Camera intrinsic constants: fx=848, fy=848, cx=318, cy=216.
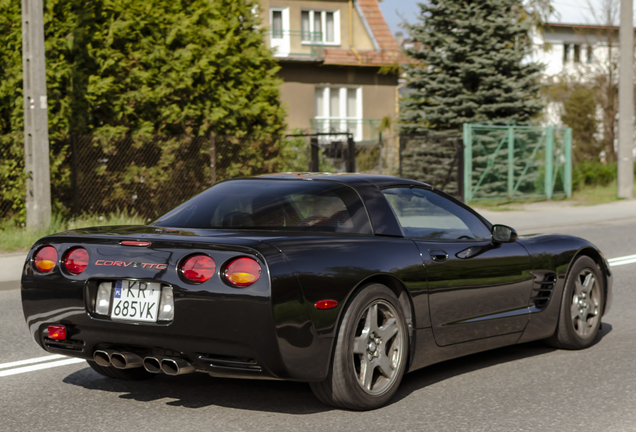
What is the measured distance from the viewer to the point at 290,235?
14.8 ft

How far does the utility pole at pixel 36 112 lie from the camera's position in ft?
42.2

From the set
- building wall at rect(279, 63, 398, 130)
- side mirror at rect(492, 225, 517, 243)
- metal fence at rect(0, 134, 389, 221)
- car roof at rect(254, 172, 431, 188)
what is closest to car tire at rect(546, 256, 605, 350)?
side mirror at rect(492, 225, 517, 243)

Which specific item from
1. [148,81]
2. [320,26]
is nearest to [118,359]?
[148,81]

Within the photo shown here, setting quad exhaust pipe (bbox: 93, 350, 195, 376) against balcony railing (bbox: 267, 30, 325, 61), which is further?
balcony railing (bbox: 267, 30, 325, 61)

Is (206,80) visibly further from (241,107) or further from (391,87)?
(391,87)

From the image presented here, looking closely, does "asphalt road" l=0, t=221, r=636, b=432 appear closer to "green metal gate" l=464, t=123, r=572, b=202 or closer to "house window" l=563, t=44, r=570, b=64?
"green metal gate" l=464, t=123, r=572, b=202

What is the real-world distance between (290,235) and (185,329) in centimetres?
75

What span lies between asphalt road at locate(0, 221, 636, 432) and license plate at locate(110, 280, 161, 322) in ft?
1.87

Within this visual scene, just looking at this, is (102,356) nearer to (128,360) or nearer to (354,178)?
(128,360)

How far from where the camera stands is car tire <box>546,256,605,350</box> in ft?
20.1

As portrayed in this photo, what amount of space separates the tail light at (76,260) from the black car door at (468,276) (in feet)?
6.04

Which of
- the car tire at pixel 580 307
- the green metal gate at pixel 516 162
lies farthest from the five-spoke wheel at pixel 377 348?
the green metal gate at pixel 516 162

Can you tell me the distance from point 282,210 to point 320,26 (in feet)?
106

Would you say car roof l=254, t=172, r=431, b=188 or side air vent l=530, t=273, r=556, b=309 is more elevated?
car roof l=254, t=172, r=431, b=188
